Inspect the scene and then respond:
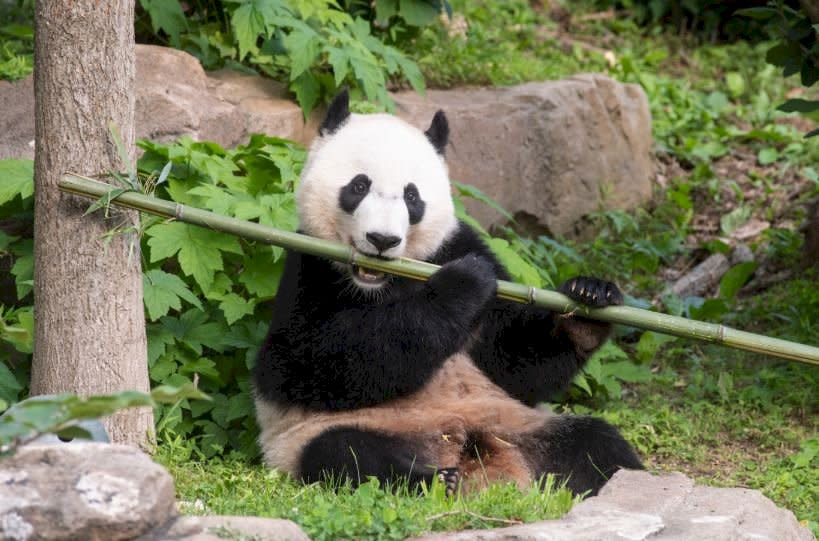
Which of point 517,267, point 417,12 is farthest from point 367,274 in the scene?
point 417,12

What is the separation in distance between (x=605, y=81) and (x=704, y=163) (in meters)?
1.33

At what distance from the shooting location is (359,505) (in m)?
4.27

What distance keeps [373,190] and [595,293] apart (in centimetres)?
111

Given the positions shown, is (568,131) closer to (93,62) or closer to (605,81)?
(605,81)

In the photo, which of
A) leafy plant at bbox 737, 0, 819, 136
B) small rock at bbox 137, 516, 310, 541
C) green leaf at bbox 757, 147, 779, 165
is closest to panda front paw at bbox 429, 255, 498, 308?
small rock at bbox 137, 516, 310, 541

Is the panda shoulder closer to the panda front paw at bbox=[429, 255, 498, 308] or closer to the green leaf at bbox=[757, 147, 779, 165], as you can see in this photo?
the panda front paw at bbox=[429, 255, 498, 308]

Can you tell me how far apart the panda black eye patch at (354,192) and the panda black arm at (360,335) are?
1.24 ft

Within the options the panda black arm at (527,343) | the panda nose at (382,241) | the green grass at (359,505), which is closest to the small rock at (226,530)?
the green grass at (359,505)

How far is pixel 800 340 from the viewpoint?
24.1 ft

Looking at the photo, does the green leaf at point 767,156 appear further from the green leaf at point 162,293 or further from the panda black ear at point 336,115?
the green leaf at point 162,293

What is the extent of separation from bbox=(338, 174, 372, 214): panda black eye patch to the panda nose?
320mm

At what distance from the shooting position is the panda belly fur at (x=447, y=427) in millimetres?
5320

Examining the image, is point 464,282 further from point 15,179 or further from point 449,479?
point 15,179

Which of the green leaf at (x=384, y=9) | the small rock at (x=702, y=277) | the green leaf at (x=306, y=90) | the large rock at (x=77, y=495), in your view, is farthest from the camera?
the green leaf at (x=384, y=9)
